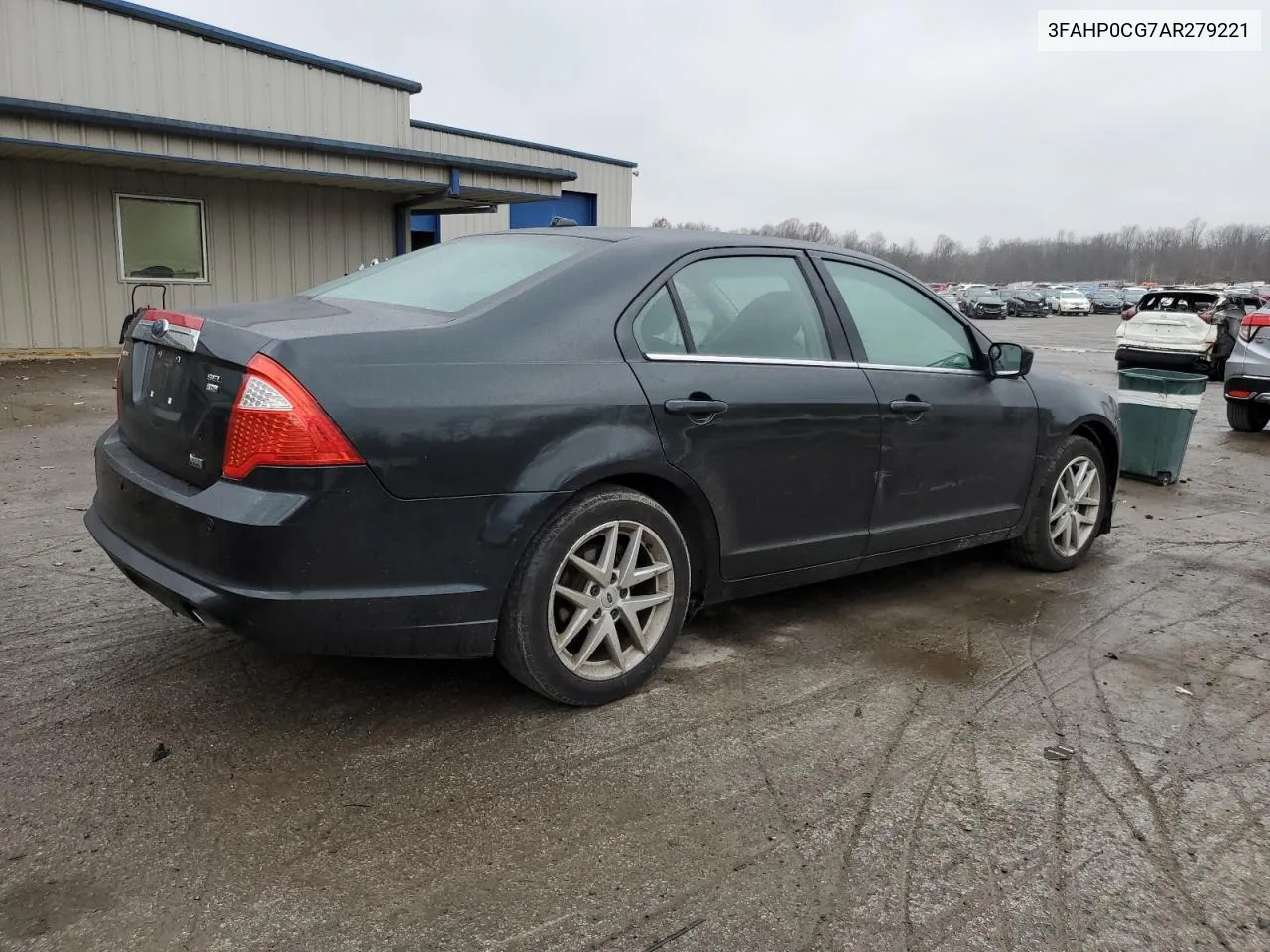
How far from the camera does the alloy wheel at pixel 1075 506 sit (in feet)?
16.9

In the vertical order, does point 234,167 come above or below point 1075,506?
above

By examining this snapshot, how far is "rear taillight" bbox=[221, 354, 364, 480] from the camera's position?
2764 mm

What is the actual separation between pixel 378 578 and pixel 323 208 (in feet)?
45.4

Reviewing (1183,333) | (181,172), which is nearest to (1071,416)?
(181,172)

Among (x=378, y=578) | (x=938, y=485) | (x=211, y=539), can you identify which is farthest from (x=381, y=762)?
(x=938, y=485)

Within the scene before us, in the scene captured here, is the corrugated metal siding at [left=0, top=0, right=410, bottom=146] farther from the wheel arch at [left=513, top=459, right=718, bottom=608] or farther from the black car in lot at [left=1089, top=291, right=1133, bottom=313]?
the black car in lot at [left=1089, top=291, right=1133, bottom=313]

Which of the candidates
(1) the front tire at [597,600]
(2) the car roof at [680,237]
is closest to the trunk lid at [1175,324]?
(2) the car roof at [680,237]

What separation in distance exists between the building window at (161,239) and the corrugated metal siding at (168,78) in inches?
49.9

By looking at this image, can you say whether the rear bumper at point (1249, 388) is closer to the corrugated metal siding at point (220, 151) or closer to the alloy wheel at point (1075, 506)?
the alloy wheel at point (1075, 506)

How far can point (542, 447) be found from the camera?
311 centimetres

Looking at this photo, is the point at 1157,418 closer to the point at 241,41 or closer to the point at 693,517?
the point at 693,517

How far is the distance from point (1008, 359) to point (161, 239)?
1260cm

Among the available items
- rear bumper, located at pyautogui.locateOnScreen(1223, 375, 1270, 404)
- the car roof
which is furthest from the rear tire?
the car roof

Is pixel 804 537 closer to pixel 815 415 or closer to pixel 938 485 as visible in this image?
pixel 815 415
